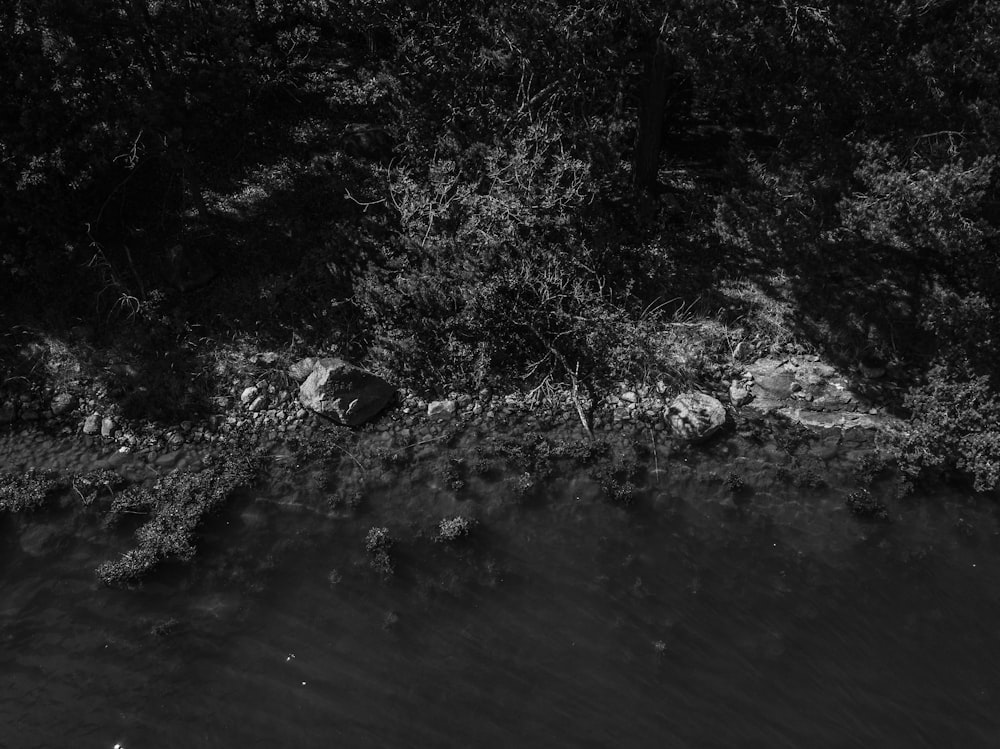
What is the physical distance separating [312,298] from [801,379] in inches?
415

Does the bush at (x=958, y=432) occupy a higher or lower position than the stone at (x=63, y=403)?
lower

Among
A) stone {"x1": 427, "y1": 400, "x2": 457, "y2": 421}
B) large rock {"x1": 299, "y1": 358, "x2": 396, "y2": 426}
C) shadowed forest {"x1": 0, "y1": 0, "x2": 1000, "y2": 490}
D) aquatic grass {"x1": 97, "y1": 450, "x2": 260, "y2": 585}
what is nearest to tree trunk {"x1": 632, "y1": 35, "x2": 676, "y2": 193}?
shadowed forest {"x1": 0, "y1": 0, "x2": 1000, "y2": 490}

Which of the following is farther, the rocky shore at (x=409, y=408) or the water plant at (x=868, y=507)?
the rocky shore at (x=409, y=408)

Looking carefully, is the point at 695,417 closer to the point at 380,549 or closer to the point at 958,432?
the point at 958,432

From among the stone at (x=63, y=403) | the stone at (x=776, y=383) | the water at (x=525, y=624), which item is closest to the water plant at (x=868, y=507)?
the water at (x=525, y=624)

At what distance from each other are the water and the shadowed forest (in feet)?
8.05

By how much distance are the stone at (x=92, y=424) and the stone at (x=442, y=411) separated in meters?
6.73

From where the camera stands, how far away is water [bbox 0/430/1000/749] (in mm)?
11633

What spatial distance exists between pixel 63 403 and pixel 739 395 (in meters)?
13.8

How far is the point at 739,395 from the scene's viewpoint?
1549 centimetres

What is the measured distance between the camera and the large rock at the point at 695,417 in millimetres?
14938

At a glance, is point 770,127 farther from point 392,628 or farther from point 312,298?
point 392,628

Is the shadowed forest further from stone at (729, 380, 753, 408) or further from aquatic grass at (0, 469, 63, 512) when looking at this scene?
aquatic grass at (0, 469, 63, 512)

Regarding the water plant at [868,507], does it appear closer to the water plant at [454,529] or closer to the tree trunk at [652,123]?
the water plant at [454,529]
